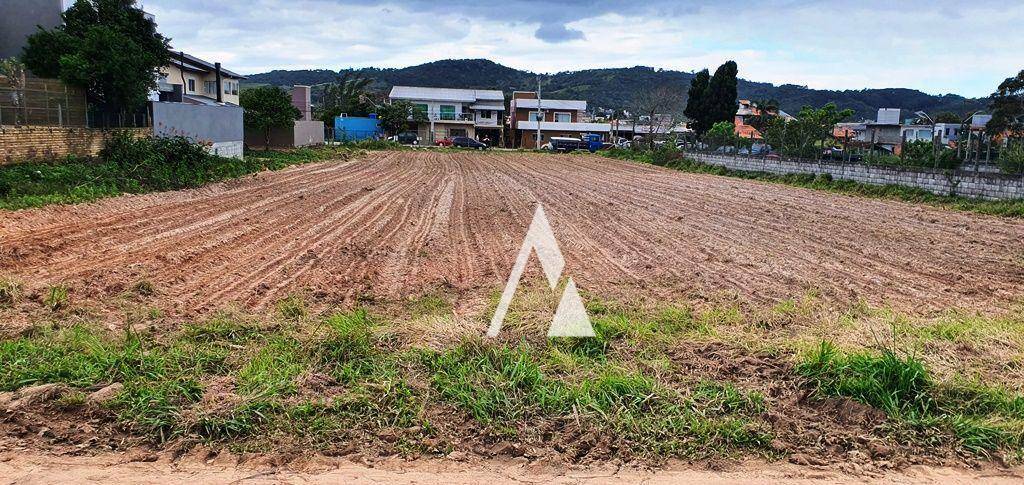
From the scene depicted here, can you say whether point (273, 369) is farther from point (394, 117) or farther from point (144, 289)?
point (394, 117)

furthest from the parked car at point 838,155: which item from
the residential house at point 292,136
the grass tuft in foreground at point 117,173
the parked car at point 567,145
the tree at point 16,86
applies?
the parked car at point 567,145

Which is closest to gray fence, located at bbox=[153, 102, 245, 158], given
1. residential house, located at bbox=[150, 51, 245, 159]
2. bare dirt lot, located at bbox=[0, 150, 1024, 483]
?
residential house, located at bbox=[150, 51, 245, 159]

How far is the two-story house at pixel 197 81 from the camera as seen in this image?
1369 inches

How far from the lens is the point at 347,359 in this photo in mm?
5223

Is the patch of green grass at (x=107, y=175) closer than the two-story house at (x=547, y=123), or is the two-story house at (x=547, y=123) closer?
the patch of green grass at (x=107, y=175)

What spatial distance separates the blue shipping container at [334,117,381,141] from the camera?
59.2 m

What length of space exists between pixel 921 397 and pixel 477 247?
6.88 meters

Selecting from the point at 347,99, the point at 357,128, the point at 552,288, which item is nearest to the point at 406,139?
the point at 357,128

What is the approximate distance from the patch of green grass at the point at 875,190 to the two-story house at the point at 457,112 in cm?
3921

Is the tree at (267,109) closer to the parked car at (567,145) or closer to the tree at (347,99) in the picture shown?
the parked car at (567,145)

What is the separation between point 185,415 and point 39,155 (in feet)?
50.3

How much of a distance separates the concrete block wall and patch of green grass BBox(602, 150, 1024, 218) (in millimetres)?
223

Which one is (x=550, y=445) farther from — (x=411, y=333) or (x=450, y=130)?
(x=450, y=130)

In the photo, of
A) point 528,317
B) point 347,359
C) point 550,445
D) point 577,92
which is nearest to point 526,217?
point 528,317
